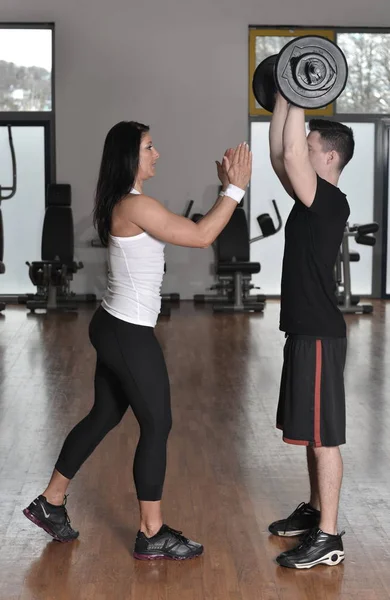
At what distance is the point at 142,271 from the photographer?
99.3 inches

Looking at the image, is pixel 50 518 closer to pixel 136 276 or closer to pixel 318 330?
pixel 136 276

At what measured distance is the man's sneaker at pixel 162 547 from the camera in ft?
8.59

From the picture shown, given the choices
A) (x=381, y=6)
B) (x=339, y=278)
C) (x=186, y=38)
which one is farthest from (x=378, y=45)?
(x=339, y=278)

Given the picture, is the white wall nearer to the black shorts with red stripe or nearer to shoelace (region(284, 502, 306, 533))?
shoelace (region(284, 502, 306, 533))

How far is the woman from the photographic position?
2490 millimetres

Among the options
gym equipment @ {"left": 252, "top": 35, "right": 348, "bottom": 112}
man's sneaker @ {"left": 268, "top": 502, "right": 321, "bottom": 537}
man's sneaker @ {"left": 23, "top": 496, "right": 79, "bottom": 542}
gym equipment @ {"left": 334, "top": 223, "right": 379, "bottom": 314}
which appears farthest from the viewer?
gym equipment @ {"left": 334, "top": 223, "right": 379, "bottom": 314}

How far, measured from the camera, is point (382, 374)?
5.45 meters

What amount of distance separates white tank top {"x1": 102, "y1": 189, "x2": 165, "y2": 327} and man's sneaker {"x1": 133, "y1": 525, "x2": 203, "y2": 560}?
592 millimetres

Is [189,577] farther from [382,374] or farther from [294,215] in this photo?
[382,374]

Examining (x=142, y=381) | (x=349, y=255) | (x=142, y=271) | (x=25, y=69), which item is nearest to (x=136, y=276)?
(x=142, y=271)

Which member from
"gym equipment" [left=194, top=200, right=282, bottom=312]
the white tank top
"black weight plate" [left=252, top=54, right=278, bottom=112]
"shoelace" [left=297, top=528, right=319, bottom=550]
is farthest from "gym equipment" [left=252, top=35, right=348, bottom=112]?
"gym equipment" [left=194, top=200, right=282, bottom=312]

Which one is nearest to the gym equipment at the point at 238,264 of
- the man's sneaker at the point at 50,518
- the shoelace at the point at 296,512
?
the shoelace at the point at 296,512

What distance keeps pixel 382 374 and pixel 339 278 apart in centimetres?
302

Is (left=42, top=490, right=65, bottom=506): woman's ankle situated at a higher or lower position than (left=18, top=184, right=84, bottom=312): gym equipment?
lower
